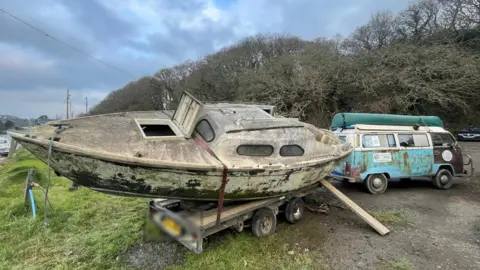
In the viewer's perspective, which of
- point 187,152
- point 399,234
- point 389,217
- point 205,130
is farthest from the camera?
point 389,217

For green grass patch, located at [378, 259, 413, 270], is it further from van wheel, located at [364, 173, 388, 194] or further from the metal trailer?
van wheel, located at [364, 173, 388, 194]

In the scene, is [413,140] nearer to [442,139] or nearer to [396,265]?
[442,139]

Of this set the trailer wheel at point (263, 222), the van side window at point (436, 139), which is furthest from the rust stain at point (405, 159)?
the trailer wheel at point (263, 222)

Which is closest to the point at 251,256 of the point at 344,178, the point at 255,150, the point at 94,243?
the point at 255,150

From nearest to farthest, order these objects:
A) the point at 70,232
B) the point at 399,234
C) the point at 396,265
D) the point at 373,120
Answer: the point at 396,265, the point at 70,232, the point at 399,234, the point at 373,120

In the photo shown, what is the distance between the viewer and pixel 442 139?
9.62 m

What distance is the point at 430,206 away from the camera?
777cm

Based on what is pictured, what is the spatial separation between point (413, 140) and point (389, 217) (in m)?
3.58

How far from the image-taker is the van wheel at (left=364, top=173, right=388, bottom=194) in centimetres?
870

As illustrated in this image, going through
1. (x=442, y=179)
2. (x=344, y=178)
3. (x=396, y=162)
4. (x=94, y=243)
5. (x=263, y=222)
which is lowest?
(x=94, y=243)

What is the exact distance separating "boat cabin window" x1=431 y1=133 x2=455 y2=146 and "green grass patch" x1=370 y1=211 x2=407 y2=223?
12.8 feet

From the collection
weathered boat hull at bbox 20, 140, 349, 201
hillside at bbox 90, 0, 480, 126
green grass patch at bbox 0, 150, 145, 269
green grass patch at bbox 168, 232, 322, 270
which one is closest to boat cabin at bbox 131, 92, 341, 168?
weathered boat hull at bbox 20, 140, 349, 201

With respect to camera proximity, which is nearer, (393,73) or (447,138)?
(447,138)

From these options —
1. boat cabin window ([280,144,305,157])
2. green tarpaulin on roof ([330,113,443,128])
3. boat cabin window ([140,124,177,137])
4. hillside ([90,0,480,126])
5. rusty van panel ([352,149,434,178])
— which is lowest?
rusty van panel ([352,149,434,178])
